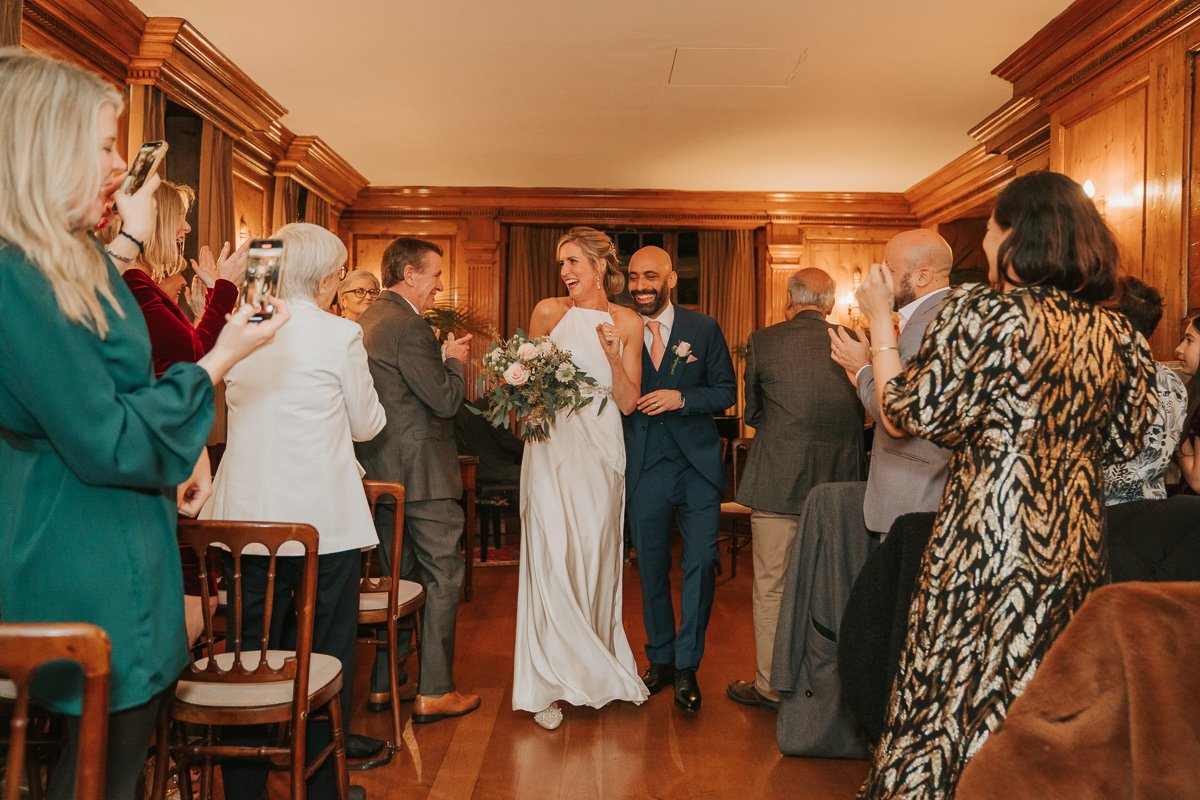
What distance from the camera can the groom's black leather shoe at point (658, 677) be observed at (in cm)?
396

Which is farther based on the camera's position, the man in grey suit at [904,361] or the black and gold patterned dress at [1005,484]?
the man in grey suit at [904,361]

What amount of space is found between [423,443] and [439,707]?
1.01 meters

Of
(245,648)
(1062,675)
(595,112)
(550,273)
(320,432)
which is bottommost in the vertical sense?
(245,648)

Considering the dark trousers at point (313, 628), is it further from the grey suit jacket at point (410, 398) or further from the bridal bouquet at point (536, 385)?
the bridal bouquet at point (536, 385)

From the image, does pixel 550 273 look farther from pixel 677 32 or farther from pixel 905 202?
pixel 677 32

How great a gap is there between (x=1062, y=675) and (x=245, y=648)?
7.10 ft

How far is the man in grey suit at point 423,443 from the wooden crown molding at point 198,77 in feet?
8.41

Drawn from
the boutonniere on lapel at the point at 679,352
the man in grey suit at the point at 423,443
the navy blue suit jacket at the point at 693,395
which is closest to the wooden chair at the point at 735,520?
the navy blue suit jacket at the point at 693,395

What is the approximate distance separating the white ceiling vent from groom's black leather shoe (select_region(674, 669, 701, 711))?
3.65 meters

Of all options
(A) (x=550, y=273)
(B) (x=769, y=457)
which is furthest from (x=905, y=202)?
(B) (x=769, y=457)

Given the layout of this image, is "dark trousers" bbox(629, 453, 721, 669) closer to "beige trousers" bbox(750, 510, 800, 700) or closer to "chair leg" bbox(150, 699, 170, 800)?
"beige trousers" bbox(750, 510, 800, 700)

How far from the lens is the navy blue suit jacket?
12.9 ft

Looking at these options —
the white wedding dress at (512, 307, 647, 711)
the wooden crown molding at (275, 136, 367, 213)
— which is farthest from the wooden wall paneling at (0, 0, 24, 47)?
the wooden crown molding at (275, 136, 367, 213)

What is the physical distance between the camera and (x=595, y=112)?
706 cm
